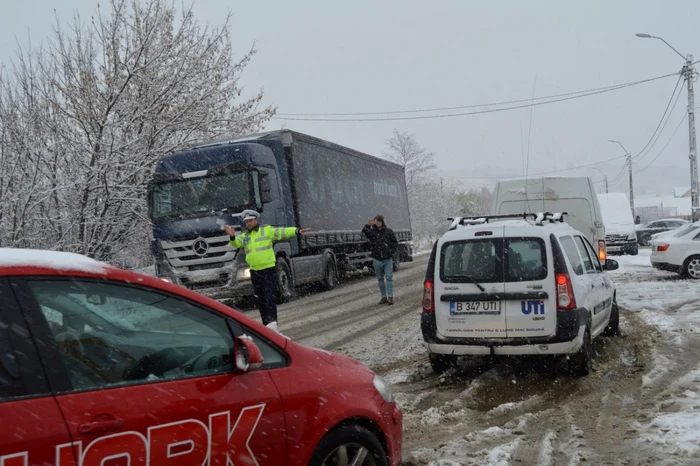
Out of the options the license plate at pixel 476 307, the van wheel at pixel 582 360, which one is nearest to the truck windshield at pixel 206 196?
the license plate at pixel 476 307

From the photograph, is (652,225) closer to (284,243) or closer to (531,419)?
(284,243)

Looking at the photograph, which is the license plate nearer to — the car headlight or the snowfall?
the snowfall

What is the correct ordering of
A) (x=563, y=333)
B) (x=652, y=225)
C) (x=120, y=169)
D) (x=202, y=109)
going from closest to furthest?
(x=563, y=333) < (x=120, y=169) < (x=202, y=109) < (x=652, y=225)

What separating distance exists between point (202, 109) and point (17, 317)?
1572 cm

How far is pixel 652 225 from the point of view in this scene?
40.7 metres

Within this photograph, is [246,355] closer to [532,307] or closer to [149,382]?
[149,382]

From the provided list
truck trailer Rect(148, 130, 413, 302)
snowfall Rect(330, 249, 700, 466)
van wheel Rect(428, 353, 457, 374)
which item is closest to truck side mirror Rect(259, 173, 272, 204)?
truck trailer Rect(148, 130, 413, 302)

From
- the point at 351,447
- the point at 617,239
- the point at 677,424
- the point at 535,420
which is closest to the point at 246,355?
the point at 351,447

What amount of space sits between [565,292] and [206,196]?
8.72 metres

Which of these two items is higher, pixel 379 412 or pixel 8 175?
pixel 8 175

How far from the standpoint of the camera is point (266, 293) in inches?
359

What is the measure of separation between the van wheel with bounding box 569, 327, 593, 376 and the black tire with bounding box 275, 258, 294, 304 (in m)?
8.66

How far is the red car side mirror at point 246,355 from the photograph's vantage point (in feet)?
9.72

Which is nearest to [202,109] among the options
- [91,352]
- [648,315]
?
[648,315]
